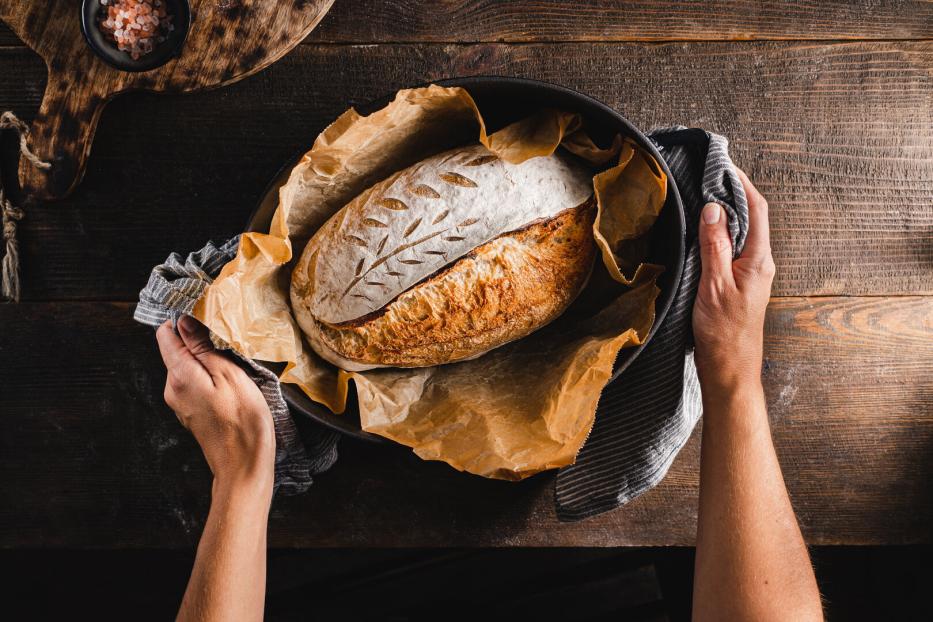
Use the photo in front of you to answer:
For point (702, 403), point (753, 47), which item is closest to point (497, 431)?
point (702, 403)

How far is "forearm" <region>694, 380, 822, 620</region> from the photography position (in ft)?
2.51

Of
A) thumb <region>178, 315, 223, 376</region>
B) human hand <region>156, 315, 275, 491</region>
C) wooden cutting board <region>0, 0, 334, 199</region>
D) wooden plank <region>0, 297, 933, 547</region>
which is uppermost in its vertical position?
wooden cutting board <region>0, 0, 334, 199</region>

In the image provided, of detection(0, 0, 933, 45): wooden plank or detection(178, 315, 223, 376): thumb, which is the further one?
detection(0, 0, 933, 45): wooden plank

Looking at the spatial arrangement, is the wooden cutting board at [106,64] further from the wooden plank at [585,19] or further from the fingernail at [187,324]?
the fingernail at [187,324]

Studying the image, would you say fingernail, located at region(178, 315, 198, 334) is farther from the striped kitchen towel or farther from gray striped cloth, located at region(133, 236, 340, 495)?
the striped kitchen towel

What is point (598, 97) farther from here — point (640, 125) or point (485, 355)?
point (485, 355)

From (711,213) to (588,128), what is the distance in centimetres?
18

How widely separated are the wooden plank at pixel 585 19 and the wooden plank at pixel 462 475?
41 cm

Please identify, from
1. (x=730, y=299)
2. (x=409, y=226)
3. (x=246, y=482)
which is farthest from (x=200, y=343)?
(x=730, y=299)

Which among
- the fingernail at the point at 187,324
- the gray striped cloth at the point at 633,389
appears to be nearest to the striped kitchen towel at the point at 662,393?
the gray striped cloth at the point at 633,389

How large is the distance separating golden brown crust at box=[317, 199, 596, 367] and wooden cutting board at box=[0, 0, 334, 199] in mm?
406

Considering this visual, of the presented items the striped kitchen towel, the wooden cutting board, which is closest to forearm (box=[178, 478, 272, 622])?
the striped kitchen towel

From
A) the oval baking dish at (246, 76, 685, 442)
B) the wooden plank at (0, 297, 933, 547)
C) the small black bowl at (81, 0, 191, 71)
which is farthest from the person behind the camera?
the wooden plank at (0, 297, 933, 547)

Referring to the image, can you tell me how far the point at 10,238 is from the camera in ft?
3.10
